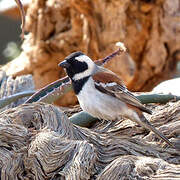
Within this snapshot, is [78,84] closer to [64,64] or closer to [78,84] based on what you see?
[78,84]

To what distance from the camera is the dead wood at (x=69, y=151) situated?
2574 mm

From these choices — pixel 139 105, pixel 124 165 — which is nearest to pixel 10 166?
pixel 124 165

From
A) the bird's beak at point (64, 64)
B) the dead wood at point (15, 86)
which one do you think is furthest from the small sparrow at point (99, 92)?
the dead wood at point (15, 86)

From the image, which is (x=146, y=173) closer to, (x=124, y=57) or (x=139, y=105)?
(x=139, y=105)

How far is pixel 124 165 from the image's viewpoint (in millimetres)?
2572

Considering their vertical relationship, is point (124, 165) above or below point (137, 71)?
above

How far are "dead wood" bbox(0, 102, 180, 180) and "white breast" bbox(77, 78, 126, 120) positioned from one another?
55 centimetres

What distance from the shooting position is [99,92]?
405cm

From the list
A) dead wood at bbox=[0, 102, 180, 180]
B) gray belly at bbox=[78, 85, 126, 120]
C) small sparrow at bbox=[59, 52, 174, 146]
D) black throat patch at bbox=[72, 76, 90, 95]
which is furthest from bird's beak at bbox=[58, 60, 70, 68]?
dead wood at bbox=[0, 102, 180, 180]

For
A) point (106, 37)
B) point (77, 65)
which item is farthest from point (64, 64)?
point (106, 37)

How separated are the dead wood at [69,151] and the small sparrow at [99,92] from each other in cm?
55

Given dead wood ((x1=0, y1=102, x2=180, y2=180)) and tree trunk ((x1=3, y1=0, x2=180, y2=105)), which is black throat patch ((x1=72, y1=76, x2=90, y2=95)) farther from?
tree trunk ((x1=3, y1=0, x2=180, y2=105))

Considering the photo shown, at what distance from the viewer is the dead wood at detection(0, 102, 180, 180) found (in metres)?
2.57

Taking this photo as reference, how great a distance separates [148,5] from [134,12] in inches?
8.6
